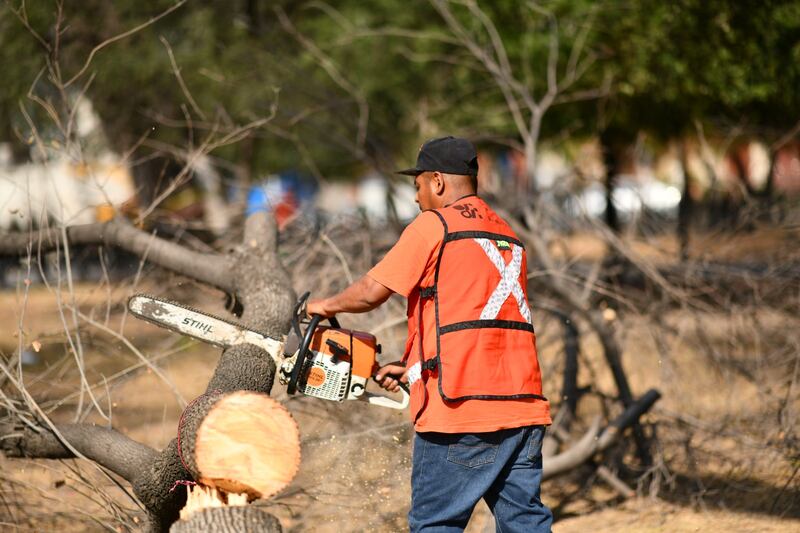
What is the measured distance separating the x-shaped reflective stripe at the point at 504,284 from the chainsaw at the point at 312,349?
21.1 inches

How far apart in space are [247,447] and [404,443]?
80.7 inches

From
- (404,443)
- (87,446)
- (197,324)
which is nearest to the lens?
(197,324)

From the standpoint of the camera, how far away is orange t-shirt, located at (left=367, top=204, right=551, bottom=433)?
294 cm

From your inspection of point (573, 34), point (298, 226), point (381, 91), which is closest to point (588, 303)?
point (298, 226)

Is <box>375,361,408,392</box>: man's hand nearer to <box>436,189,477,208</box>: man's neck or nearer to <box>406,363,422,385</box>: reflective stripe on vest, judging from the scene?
<box>406,363,422,385</box>: reflective stripe on vest

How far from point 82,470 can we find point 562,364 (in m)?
3.46

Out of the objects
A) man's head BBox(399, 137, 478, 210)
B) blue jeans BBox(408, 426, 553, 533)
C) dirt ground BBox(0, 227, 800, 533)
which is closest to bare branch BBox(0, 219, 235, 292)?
dirt ground BBox(0, 227, 800, 533)

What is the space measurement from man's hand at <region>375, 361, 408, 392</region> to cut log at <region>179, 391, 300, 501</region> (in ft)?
1.79

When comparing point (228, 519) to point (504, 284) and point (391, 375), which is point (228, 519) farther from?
point (504, 284)

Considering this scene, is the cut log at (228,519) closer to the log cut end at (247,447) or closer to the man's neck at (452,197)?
the log cut end at (247,447)

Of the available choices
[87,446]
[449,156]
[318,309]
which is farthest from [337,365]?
[87,446]

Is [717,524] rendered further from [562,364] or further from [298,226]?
[298,226]

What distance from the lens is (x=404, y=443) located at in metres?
4.71

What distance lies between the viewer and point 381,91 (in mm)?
14719
